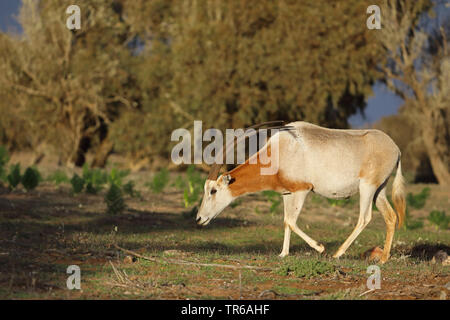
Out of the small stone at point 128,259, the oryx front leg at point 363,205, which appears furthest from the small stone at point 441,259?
the small stone at point 128,259

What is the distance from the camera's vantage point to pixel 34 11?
104ft

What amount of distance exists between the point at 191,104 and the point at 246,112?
2.62 meters

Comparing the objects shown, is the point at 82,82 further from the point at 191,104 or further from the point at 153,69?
the point at 191,104

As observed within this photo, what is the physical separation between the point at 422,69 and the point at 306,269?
2391cm

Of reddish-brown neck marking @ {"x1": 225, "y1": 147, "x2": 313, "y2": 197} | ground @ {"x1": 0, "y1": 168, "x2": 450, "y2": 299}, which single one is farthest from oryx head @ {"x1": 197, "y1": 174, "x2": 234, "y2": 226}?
ground @ {"x1": 0, "y1": 168, "x2": 450, "y2": 299}

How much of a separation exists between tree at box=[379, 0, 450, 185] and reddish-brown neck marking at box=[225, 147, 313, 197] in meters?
20.8

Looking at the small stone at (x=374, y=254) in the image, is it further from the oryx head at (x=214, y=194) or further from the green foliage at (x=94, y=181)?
the green foliage at (x=94, y=181)

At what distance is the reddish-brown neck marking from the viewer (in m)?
9.00

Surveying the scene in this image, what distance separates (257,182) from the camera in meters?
9.20

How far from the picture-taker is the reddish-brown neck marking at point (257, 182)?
Answer: 354 inches

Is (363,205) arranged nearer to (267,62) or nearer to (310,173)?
(310,173)

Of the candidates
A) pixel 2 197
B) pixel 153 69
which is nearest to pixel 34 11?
pixel 153 69

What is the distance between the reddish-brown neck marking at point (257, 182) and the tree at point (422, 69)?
20.8 meters
